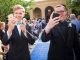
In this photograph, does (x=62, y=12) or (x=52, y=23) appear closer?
(x=52, y=23)

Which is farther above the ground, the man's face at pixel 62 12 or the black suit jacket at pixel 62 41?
the man's face at pixel 62 12

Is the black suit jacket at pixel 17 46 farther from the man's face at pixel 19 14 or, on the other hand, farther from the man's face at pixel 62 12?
the man's face at pixel 62 12

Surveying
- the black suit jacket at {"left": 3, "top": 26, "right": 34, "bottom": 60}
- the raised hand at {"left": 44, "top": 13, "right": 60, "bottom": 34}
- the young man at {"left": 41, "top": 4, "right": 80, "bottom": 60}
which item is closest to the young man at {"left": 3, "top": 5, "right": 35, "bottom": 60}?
the black suit jacket at {"left": 3, "top": 26, "right": 34, "bottom": 60}

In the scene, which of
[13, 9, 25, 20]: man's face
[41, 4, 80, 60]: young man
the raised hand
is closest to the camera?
the raised hand

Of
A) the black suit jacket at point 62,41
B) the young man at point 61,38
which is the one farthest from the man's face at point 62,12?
the black suit jacket at point 62,41

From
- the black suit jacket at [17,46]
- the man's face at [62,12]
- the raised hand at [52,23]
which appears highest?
the man's face at [62,12]

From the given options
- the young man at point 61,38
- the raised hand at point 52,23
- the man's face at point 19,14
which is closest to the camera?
the raised hand at point 52,23

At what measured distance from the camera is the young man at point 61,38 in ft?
16.8

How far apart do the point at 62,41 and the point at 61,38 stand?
0.17 ft

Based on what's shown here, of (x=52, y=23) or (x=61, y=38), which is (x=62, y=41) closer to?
(x=61, y=38)

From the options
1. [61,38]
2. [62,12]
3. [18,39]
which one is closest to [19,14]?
[18,39]

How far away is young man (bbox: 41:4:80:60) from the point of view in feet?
16.8

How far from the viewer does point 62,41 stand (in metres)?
5.13

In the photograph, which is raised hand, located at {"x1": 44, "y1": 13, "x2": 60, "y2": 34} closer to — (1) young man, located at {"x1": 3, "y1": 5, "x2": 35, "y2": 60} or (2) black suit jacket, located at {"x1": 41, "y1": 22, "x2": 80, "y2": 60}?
(2) black suit jacket, located at {"x1": 41, "y1": 22, "x2": 80, "y2": 60}
